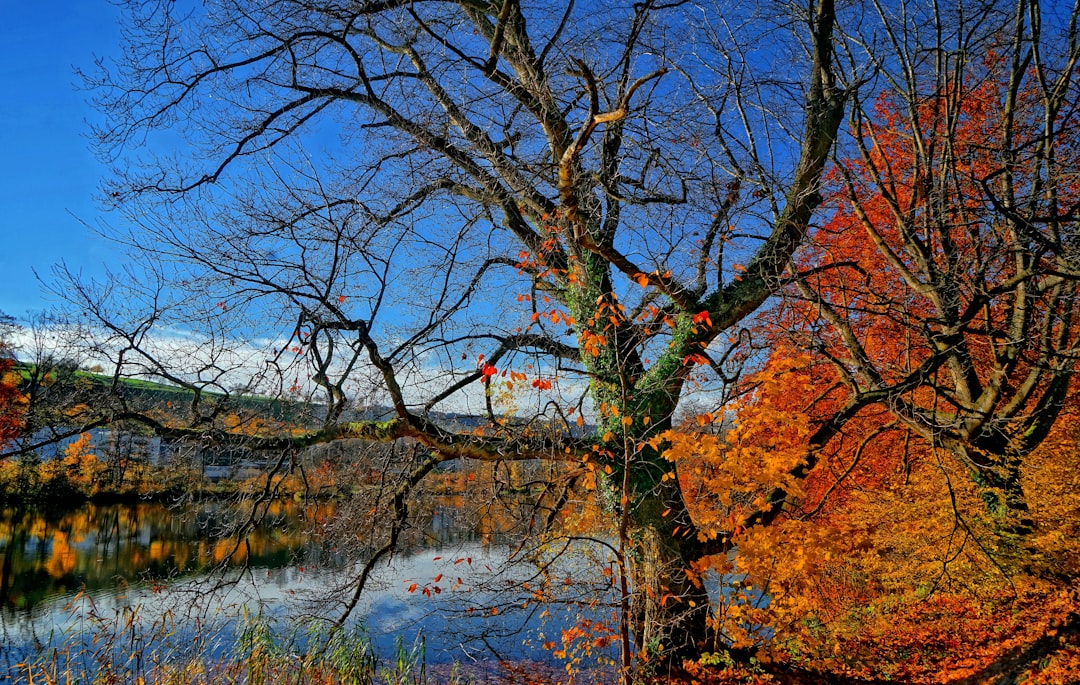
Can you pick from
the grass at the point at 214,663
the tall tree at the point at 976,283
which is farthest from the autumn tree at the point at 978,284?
the grass at the point at 214,663

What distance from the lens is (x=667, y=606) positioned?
602cm

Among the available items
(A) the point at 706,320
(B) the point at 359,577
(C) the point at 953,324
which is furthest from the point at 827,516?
(B) the point at 359,577

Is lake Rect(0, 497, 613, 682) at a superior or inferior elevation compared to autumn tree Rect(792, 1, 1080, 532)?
inferior

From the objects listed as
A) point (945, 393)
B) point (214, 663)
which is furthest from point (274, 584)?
point (945, 393)

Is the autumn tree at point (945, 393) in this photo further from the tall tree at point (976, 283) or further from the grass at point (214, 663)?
the grass at point (214, 663)

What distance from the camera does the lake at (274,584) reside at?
611 centimetres

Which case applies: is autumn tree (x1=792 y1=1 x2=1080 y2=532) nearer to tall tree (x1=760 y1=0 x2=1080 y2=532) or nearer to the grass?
tall tree (x1=760 y1=0 x2=1080 y2=532)

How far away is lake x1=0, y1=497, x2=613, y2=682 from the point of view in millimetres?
6109

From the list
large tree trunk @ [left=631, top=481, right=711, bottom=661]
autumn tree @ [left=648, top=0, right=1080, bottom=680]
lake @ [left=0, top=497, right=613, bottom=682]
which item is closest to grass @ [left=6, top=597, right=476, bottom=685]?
lake @ [left=0, top=497, right=613, bottom=682]

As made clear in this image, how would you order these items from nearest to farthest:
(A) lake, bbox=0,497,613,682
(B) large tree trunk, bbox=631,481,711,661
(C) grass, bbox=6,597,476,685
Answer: (C) grass, bbox=6,597,476,685, (B) large tree trunk, bbox=631,481,711,661, (A) lake, bbox=0,497,613,682

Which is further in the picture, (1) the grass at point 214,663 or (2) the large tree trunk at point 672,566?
(2) the large tree trunk at point 672,566

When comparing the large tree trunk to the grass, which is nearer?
the grass

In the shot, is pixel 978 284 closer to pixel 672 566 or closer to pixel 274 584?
pixel 672 566

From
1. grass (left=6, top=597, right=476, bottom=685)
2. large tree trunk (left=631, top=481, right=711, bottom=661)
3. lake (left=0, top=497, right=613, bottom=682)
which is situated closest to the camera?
grass (left=6, top=597, right=476, bottom=685)
